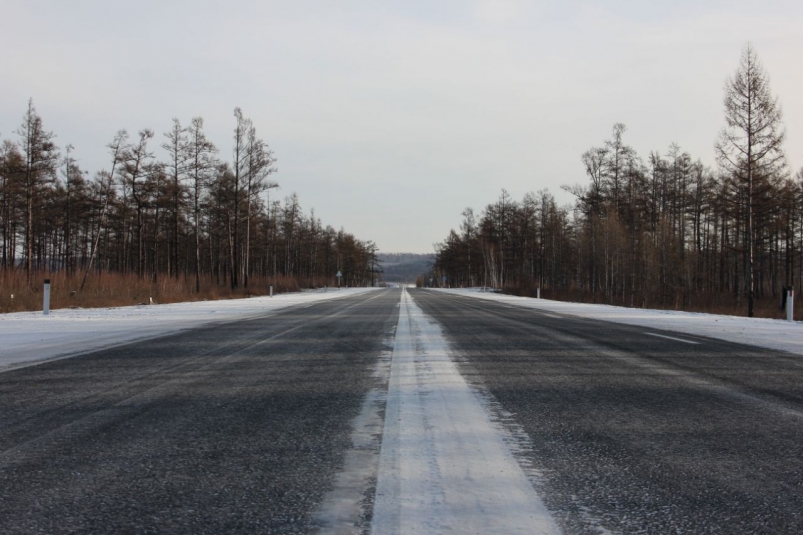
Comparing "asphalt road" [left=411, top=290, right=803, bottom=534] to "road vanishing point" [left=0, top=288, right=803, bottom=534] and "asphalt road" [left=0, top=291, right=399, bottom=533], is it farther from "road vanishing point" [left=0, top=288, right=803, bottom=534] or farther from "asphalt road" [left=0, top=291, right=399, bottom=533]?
"asphalt road" [left=0, top=291, right=399, bottom=533]

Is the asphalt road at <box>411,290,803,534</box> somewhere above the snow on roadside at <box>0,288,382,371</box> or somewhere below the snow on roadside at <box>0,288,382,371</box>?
above

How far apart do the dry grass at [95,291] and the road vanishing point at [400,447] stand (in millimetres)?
14484

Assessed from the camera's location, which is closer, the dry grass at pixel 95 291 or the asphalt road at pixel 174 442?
the asphalt road at pixel 174 442

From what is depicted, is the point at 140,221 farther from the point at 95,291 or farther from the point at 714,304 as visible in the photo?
the point at 714,304

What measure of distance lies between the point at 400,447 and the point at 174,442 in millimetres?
1498

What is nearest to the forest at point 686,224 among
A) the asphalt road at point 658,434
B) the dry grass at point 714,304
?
the dry grass at point 714,304

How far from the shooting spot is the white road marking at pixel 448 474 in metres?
2.25

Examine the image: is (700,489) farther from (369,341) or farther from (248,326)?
(248,326)

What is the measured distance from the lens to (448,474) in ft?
9.33

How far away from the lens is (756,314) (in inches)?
909

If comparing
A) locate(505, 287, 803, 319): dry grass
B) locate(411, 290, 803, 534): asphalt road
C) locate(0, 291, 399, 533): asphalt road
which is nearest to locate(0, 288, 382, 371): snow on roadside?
locate(0, 291, 399, 533): asphalt road

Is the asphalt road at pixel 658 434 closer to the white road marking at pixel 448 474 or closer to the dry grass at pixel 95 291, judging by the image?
the white road marking at pixel 448 474

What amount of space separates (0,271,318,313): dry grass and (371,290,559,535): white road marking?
1813 centimetres

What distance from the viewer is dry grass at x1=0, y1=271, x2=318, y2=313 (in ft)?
61.8
